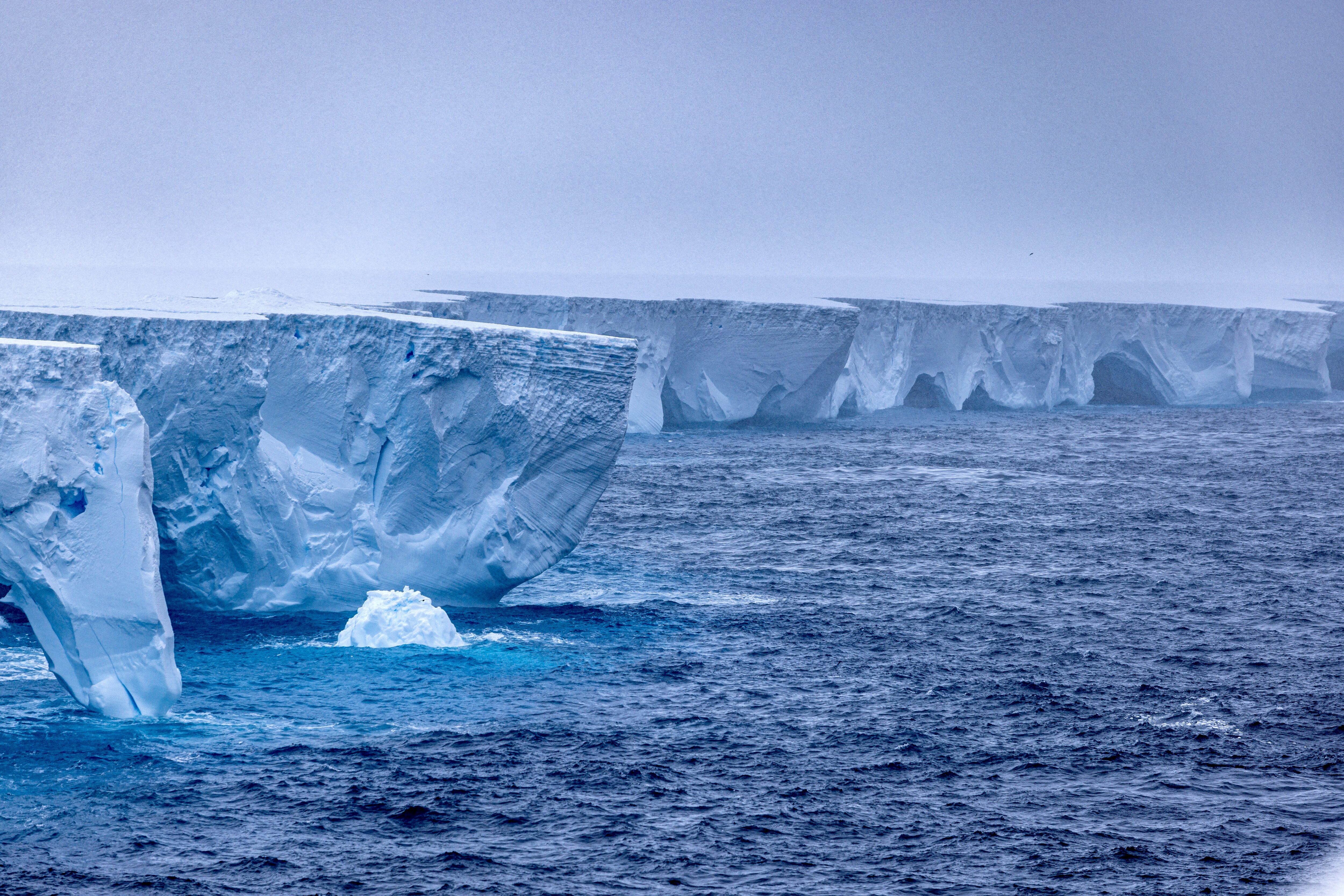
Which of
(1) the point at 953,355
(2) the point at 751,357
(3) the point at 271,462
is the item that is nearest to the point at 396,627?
(3) the point at 271,462

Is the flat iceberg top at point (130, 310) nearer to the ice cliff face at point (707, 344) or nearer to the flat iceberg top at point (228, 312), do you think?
the flat iceberg top at point (228, 312)

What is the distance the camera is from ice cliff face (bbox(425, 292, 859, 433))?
2453 centimetres

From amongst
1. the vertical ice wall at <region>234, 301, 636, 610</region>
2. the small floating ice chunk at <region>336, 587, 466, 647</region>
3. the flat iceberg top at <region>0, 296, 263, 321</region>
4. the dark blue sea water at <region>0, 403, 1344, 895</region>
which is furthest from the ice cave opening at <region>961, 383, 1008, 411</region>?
the small floating ice chunk at <region>336, 587, 466, 647</region>

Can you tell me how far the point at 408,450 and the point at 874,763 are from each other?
477 cm

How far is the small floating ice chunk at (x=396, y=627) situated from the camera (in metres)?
10.6

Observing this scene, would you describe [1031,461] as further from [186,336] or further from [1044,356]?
[186,336]

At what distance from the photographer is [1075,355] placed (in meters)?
31.4

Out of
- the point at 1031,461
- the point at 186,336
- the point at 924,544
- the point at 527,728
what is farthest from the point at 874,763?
the point at 1031,461

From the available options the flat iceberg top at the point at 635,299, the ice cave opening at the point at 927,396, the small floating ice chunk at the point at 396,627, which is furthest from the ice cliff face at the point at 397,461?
the ice cave opening at the point at 927,396

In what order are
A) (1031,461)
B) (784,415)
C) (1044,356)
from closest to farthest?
(1031,461)
(784,415)
(1044,356)

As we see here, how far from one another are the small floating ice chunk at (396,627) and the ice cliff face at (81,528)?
2178mm

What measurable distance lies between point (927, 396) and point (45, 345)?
2479 centimetres

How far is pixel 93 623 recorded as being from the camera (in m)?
8.24

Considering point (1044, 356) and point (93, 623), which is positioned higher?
point (1044, 356)
